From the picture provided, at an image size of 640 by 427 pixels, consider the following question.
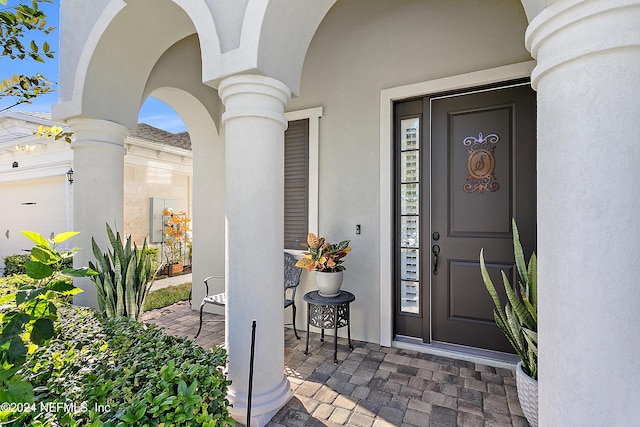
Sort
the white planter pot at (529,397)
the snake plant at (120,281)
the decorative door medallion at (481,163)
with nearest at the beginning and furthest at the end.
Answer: the white planter pot at (529,397) < the snake plant at (120,281) < the decorative door medallion at (481,163)

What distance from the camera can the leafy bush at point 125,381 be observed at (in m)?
1.12

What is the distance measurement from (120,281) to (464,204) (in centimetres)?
316

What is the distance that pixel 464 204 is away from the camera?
305 cm

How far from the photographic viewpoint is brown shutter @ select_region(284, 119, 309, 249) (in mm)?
3750

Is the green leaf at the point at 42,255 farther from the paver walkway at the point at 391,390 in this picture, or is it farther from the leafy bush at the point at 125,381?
the paver walkway at the point at 391,390

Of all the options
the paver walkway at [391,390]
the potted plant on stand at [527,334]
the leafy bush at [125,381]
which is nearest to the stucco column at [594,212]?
the potted plant on stand at [527,334]

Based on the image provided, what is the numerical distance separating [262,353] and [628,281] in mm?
1859

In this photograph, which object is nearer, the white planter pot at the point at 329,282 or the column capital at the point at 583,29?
the column capital at the point at 583,29

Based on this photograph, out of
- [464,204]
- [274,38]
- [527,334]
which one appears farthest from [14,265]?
[527,334]

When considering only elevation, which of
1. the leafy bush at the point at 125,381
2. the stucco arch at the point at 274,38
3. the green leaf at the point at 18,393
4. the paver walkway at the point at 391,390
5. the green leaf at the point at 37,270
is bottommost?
the paver walkway at the point at 391,390

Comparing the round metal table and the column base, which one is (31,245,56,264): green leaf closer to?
Result: the column base

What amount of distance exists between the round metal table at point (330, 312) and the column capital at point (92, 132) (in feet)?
8.19

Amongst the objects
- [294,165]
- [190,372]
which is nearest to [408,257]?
[294,165]

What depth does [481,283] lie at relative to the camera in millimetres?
2988
